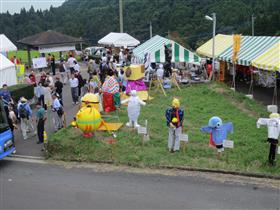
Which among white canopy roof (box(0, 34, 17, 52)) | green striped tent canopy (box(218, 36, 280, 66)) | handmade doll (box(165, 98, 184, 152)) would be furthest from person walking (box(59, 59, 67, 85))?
handmade doll (box(165, 98, 184, 152))

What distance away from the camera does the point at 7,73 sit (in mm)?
19500

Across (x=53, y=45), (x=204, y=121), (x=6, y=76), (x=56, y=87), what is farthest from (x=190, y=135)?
(x=53, y=45)

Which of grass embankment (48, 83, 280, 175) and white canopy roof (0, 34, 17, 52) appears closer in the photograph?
grass embankment (48, 83, 280, 175)

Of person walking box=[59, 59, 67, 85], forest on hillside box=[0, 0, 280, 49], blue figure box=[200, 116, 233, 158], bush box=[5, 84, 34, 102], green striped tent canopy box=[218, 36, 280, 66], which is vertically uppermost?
forest on hillside box=[0, 0, 280, 49]

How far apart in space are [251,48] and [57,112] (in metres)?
10.9

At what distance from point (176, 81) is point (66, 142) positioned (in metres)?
9.29

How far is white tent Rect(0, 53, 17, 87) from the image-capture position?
1901 centimetres

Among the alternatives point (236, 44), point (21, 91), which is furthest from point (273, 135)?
point (21, 91)

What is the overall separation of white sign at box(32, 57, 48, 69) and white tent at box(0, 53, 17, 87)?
6.73 meters

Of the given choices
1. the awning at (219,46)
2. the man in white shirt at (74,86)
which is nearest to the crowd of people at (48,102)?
the man in white shirt at (74,86)

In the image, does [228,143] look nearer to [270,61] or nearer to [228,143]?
[228,143]

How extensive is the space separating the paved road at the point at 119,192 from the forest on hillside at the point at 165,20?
2643cm

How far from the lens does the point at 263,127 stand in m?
12.3

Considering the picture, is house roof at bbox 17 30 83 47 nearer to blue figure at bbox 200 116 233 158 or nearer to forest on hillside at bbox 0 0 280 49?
forest on hillside at bbox 0 0 280 49
